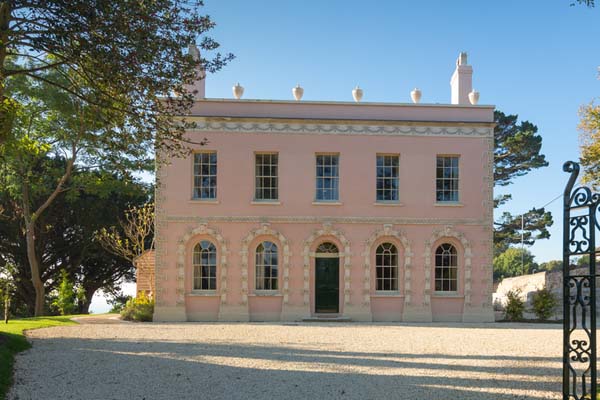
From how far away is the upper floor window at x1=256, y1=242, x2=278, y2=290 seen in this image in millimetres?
19953

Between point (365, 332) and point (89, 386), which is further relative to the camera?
point (365, 332)

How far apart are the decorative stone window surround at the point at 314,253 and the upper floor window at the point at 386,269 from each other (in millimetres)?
1126

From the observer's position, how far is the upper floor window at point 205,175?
20.2 metres

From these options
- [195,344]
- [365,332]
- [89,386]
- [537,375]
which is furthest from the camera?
[365,332]

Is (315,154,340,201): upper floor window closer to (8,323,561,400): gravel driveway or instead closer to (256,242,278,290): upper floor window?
(256,242,278,290): upper floor window

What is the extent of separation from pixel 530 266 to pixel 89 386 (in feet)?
225

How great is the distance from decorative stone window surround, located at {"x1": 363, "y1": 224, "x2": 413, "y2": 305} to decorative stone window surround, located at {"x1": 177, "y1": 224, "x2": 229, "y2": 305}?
505cm

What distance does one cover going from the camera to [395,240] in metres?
20.4

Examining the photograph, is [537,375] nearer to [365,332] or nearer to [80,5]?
[365,332]

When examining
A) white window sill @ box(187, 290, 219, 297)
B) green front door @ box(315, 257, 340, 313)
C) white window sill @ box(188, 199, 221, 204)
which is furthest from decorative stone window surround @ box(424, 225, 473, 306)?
white window sill @ box(188, 199, 221, 204)

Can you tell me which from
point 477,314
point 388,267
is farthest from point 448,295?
point 388,267

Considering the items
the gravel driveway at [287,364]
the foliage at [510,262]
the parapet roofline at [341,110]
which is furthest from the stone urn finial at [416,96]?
the foliage at [510,262]

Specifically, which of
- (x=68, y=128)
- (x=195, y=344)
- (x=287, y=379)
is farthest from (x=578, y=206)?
(x=68, y=128)

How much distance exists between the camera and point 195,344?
1311 centimetres
